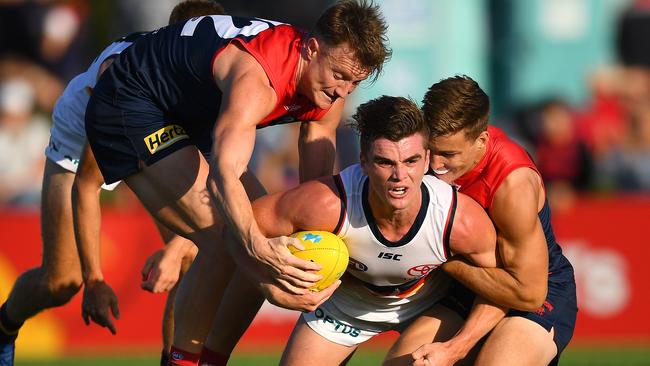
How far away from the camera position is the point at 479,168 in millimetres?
6223

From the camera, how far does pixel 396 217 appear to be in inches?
236

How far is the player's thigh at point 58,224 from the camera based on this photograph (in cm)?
744

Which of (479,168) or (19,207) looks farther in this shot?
(19,207)

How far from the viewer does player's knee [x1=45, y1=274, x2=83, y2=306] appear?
299 inches

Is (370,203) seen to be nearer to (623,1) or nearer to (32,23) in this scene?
(32,23)

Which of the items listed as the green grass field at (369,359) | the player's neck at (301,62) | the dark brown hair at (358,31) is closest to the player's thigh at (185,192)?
the player's neck at (301,62)

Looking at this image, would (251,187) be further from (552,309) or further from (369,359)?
(369,359)

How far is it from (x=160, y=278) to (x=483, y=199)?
2.00m

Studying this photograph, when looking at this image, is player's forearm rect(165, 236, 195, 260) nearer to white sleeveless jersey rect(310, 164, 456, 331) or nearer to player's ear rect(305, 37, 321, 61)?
white sleeveless jersey rect(310, 164, 456, 331)

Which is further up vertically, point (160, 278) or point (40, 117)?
point (160, 278)

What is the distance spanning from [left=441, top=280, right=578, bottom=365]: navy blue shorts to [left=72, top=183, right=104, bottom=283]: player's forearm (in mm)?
2085

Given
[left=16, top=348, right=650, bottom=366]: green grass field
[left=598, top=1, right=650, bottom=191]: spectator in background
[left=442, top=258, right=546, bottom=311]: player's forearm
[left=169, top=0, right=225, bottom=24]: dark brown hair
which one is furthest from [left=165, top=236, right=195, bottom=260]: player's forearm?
[left=598, top=1, right=650, bottom=191]: spectator in background

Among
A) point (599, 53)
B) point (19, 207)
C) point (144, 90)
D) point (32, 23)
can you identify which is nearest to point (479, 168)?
point (144, 90)

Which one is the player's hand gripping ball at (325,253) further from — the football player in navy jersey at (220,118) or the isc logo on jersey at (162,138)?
the isc logo on jersey at (162,138)
